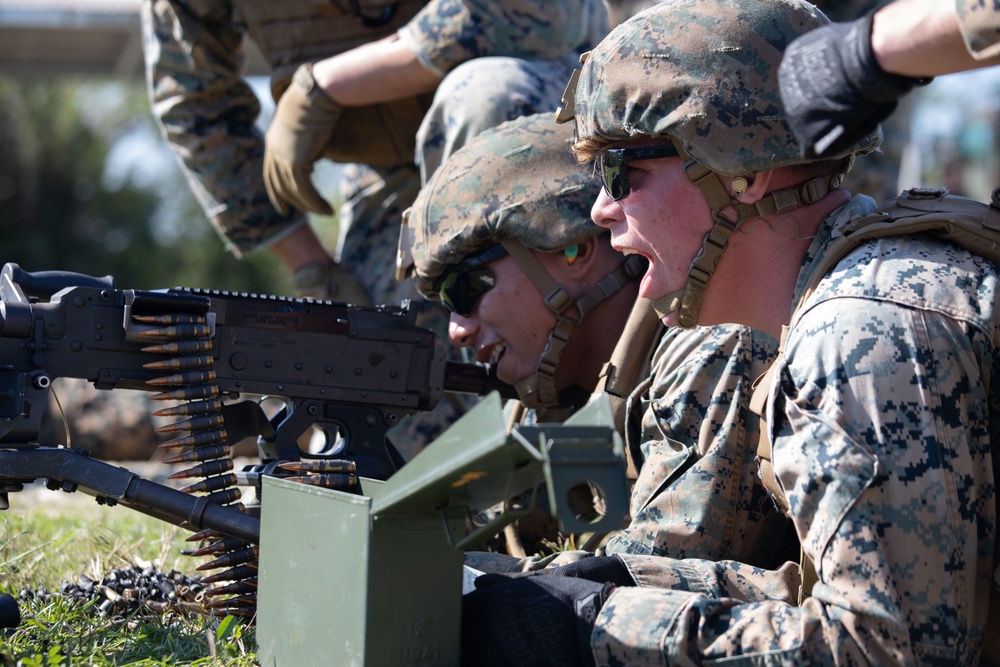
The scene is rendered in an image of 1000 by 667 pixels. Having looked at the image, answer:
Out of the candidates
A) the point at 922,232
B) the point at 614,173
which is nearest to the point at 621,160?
the point at 614,173

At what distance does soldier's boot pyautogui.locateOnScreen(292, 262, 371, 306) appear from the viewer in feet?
21.0

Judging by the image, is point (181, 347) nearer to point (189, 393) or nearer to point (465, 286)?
point (189, 393)

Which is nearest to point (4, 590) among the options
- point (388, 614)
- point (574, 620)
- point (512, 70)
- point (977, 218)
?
point (388, 614)

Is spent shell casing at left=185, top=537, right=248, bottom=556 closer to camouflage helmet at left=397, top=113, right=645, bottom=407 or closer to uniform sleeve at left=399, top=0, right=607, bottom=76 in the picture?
camouflage helmet at left=397, top=113, right=645, bottom=407

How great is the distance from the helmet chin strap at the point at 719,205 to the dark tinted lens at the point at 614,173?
0.50 feet

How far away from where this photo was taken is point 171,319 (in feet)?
13.3

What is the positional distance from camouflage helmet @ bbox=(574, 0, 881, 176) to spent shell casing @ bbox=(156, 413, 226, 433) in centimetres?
183

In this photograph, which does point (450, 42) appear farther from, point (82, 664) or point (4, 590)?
point (82, 664)

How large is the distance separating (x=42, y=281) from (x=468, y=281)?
1.45 m

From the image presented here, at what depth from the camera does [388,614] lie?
8.57ft

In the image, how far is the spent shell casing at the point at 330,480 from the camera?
153 inches

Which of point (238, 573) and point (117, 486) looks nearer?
point (117, 486)

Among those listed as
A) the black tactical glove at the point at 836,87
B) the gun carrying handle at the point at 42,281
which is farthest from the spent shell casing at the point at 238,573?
the black tactical glove at the point at 836,87

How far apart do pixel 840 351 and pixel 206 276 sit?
50.4ft
